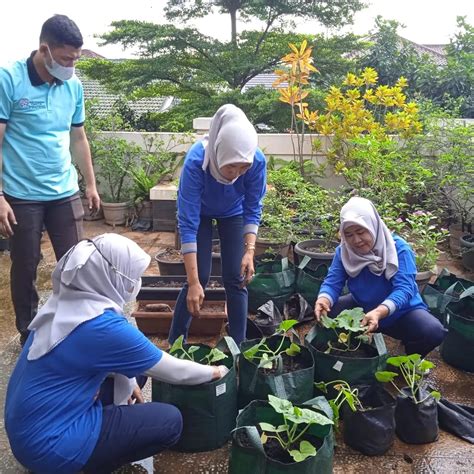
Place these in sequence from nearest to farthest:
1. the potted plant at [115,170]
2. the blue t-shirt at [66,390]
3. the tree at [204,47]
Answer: the blue t-shirt at [66,390], the potted plant at [115,170], the tree at [204,47]

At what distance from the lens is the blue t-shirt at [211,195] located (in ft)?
7.93

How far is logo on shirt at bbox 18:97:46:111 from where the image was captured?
2.54m

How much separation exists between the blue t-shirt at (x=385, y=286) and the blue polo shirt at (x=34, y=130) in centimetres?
161

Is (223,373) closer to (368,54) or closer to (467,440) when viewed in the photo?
(467,440)

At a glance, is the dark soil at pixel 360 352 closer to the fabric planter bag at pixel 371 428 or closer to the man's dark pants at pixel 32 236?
the fabric planter bag at pixel 371 428

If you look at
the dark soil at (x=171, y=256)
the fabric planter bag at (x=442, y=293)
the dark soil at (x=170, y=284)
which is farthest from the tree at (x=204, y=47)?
the fabric planter bag at (x=442, y=293)

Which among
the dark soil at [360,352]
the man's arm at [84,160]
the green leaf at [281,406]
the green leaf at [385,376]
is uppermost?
the man's arm at [84,160]

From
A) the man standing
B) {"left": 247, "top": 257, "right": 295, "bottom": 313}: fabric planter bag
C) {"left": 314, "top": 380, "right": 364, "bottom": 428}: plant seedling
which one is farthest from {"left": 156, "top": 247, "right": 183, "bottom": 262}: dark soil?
{"left": 314, "top": 380, "right": 364, "bottom": 428}: plant seedling

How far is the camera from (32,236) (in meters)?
2.70

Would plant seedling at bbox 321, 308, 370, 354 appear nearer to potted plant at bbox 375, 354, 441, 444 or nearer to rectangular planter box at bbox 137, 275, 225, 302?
potted plant at bbox 375, 354, 441, 444

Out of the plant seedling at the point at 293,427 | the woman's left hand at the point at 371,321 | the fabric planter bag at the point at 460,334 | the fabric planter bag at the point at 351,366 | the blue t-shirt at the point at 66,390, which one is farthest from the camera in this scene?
the fabric planter bag at the point at 460,334

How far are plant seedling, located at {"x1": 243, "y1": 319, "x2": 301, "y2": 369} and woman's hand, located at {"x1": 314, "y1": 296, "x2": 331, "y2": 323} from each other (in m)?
0.31

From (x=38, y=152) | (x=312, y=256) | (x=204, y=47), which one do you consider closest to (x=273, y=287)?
(x=312, y=256)

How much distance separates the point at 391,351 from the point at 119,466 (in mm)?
1834
